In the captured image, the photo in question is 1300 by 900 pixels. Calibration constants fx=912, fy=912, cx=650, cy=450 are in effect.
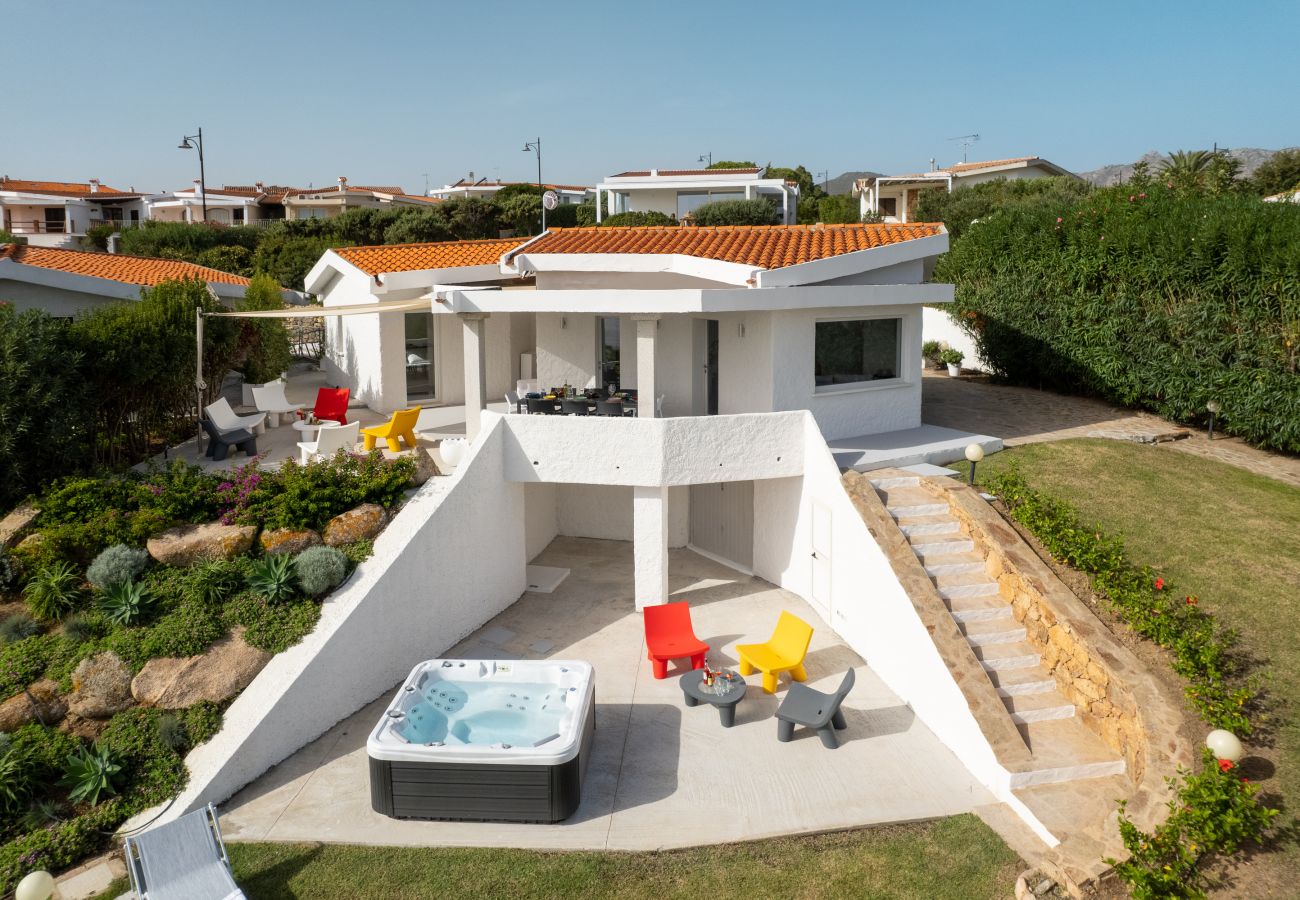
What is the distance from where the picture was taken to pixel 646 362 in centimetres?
1848

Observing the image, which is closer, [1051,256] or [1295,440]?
[1295,440]

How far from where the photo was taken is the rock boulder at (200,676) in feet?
43.2

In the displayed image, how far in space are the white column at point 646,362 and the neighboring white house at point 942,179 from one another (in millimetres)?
54376

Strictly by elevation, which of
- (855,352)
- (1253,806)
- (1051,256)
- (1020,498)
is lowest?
(1253,806)

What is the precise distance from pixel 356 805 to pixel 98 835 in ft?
10.3

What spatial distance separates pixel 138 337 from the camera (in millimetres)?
19031

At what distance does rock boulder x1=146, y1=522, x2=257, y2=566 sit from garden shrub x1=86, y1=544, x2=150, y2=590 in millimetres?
324

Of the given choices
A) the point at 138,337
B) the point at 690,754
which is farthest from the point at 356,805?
the point at 138,337

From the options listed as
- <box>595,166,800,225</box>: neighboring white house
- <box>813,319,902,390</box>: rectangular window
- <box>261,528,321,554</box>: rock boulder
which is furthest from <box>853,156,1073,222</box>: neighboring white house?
<box>261,528,321,554</box>: rock boulder

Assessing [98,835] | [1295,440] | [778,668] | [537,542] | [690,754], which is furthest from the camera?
[537,542]

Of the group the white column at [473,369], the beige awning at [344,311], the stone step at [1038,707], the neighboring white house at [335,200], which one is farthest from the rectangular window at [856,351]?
the neighboring white house at [335,200]

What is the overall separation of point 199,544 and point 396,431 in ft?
15.7

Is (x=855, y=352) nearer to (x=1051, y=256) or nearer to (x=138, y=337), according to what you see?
(x=1051, y=256)

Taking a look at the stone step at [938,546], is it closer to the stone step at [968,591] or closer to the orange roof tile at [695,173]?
the stone step at [968,591]
